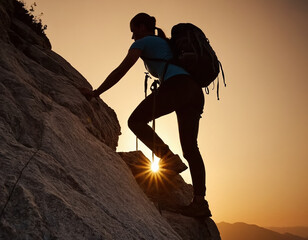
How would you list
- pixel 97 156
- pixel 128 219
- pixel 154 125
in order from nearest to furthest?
pixel 128 219 → pixel 97 156 → pixel 154 125

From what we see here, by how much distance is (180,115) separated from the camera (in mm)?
5031

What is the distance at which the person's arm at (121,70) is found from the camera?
489 centimetres

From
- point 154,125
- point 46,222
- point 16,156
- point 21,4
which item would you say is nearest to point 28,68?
point 154,125

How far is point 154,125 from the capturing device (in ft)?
17.1

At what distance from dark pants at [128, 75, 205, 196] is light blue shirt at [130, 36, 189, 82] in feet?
0.46

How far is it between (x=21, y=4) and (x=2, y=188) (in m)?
8.34

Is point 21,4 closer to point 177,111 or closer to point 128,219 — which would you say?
point 177,111

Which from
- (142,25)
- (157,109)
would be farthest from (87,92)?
(142,25)

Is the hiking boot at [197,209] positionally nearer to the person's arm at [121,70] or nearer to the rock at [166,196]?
the rock at [166,196]

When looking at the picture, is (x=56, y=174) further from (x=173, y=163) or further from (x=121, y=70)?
(x=173, y=163)

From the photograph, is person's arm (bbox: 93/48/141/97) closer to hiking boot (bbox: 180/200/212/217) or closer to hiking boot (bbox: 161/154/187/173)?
hiking boot (bbox: 161/154/187/173)

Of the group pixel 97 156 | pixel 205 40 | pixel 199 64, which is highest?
pixel 205 40

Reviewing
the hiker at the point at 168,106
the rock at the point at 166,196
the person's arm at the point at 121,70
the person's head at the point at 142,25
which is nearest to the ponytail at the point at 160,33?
the person's head at the point at 142,25

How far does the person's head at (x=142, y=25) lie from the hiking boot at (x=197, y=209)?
3.25 metres
